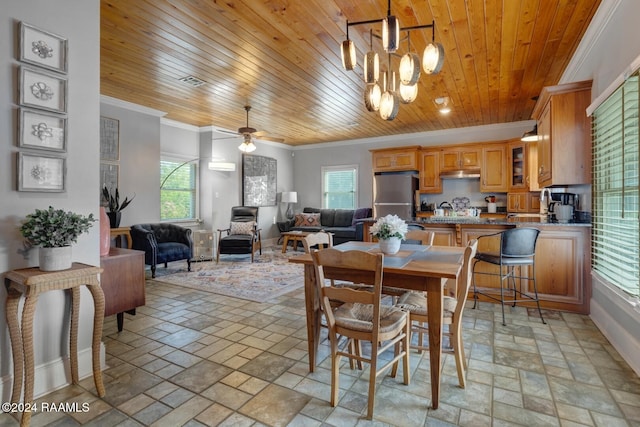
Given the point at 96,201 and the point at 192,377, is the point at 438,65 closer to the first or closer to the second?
the point at 96,201

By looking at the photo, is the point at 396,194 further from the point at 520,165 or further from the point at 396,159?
the point at 520,165

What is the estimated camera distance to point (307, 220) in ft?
26.6

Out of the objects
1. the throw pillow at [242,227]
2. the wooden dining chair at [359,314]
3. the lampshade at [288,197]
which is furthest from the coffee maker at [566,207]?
the lampshade at [288,197]

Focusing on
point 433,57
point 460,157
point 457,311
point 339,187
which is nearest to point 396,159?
point 460,157

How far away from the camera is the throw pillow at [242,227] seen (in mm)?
6367

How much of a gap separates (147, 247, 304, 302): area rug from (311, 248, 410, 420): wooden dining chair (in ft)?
6.74

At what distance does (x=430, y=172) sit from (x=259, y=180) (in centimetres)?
391

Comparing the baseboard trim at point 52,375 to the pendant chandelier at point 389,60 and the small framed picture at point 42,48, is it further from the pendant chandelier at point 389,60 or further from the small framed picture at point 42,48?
the pendant chandelier at point 389,60

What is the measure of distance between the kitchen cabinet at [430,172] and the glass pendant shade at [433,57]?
499 centimetres

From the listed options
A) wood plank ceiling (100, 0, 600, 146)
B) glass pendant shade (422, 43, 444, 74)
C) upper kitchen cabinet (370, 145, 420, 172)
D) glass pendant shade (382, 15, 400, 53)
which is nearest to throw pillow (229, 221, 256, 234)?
wood plank ceiling (100, 0, 600, 146)

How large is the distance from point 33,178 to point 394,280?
86.6 inches

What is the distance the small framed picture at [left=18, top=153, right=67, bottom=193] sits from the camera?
6.10 ft

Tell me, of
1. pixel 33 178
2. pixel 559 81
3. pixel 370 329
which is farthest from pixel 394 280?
pixel 559 81

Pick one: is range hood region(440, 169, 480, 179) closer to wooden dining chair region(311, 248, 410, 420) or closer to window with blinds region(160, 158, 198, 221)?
window with blinds region(160, 158, 198, 221)
